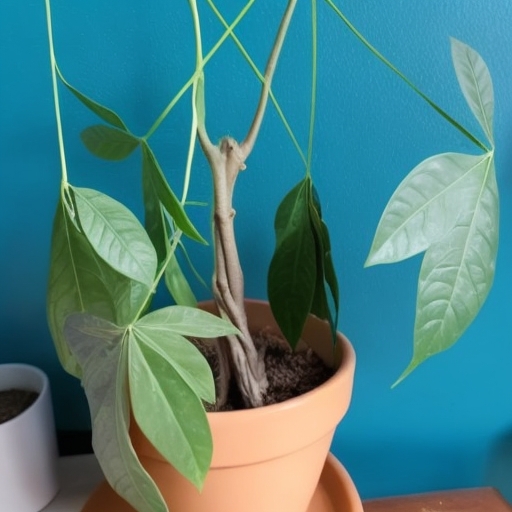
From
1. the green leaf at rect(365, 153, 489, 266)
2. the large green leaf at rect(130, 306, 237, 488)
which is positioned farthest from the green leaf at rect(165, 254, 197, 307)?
the green leaf at rect(365, 153, 489, 266)

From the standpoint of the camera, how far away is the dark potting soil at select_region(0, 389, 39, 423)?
26.4 inches

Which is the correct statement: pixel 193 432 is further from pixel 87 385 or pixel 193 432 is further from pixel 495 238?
pixel 495 238

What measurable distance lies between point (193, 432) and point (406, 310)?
45 cm

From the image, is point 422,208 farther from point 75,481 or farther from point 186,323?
point 75,481

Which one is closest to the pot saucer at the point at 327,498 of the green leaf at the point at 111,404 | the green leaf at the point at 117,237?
the green leaf at the point at 111,404

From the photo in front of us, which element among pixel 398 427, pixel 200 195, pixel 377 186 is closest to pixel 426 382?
pixel 398 427

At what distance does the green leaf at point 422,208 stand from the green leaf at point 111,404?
0.66 feet

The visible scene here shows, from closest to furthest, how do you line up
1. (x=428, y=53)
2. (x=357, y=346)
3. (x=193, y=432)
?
1. (x=193, y=432)
2. (x=428, y=53)
3. (x=357, y=346)

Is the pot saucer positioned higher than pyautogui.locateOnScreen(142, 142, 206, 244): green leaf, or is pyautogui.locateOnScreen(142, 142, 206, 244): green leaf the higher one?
pyautogui.locateOnScreen(142, 142, 206, 244): green leaf

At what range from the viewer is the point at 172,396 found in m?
0.44

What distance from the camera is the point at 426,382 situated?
84 cm

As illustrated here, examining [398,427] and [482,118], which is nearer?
[482,118]

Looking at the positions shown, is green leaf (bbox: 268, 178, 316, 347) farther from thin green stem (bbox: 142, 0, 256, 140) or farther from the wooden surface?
the wooden surface

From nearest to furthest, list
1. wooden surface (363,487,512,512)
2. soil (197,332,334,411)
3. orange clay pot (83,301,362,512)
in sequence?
orange clay pot (83,301,362,512) → soil (197,332,334,411) → wooden surface (363,487,512,512)
